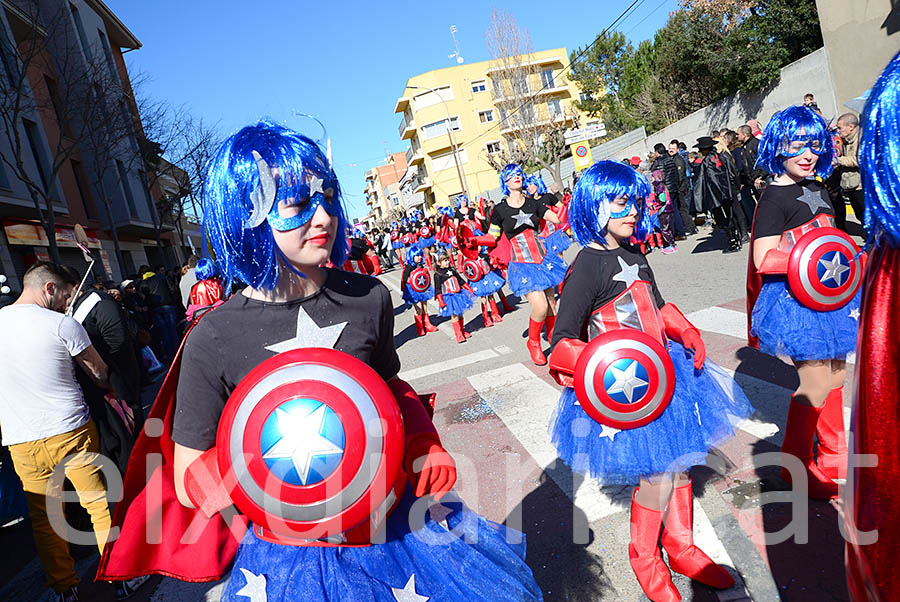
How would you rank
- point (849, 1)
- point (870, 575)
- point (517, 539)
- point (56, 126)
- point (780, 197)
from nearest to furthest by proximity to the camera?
point (870, 575) < point (517, 539) < point (780, 197) < point (849, 1) < point (56, 126)

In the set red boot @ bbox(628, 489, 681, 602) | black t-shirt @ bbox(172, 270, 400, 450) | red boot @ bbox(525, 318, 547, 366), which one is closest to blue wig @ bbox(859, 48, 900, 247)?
black t-shirt @ bbox(172, 270, 400, 450)

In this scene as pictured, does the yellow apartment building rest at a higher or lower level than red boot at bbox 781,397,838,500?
higher

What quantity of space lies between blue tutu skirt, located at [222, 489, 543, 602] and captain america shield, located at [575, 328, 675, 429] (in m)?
0.78

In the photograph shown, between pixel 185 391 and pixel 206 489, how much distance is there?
0.91 feet

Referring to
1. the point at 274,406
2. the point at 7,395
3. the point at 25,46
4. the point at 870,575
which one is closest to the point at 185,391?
the point at 274,406

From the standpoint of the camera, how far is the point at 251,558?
5.25 ft

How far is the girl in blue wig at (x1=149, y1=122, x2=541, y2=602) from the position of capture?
4.56ft

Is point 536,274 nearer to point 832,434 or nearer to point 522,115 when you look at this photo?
point 832,434

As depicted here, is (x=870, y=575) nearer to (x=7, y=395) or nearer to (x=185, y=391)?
(x=185, y=391)

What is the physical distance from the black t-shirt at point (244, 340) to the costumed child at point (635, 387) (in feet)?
3.50

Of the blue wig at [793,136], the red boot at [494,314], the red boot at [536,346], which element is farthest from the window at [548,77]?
the blue wig at [793,136]

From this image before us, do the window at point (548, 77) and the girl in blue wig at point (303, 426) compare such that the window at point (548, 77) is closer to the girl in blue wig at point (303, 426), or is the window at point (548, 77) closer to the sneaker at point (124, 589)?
the sneaker at point (124, 589)

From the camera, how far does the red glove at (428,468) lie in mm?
1665

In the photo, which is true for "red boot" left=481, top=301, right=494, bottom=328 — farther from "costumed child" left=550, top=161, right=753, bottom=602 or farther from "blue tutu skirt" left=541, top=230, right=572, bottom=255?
"costumed child" left=550, top=161, right=753, bottom=602
